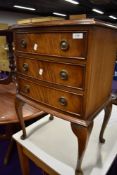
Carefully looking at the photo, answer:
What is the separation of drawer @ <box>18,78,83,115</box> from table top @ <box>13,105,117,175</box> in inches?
12.9

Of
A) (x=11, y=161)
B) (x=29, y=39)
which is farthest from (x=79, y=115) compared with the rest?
(x=11, y=161)

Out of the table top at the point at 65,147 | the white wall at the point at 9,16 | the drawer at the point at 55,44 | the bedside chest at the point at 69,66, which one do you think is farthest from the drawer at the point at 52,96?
the white wall at the point at 9,16

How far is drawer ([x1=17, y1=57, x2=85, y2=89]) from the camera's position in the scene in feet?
2.28

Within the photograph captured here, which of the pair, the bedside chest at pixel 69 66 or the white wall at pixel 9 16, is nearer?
the bedside chest at pixel 69 66

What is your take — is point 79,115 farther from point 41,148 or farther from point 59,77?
point 41,148

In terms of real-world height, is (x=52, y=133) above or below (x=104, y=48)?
below

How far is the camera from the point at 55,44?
2.37ft

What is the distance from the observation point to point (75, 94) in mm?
727

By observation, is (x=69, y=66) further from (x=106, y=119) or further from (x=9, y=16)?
(x=9, y=16)

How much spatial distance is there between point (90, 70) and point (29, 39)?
364mm

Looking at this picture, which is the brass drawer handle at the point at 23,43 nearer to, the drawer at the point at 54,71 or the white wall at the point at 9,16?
the drawer at the point at 54,71

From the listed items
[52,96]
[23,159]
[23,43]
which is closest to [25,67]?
[23,43]

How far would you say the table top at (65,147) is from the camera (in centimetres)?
88

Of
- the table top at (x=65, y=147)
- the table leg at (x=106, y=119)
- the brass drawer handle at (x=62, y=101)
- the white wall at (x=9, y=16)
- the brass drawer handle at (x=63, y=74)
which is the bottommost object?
the table top at (x=65, y=147)
